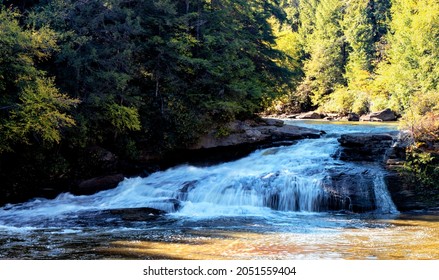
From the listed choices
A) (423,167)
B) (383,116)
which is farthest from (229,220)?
(383,116)

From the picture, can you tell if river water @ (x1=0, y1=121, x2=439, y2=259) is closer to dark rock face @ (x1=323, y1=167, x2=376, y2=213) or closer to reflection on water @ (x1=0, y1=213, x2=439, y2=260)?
reflection on water @ (x1=0, y1=213, x2=439, y2=260)

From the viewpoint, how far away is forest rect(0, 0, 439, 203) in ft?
46.5

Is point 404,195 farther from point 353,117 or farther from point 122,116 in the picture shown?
point 353,117

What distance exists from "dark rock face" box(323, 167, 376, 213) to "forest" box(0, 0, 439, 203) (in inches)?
67.5

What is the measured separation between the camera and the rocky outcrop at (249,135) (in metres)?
20.0

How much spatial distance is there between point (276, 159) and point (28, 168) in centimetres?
907

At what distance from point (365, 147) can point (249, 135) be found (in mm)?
5160

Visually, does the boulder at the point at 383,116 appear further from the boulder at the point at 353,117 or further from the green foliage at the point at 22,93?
the green foliage at the point at 22,93

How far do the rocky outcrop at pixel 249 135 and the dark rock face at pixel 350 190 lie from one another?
17.6 ft

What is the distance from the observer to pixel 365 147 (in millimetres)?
17453

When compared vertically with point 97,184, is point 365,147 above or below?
above

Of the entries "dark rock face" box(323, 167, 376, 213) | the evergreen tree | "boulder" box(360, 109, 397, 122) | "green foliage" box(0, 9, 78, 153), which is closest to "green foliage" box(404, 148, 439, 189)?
"dark rock face" box(323, 167, 376, 213)

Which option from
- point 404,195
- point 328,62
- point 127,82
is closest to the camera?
point 404,195
